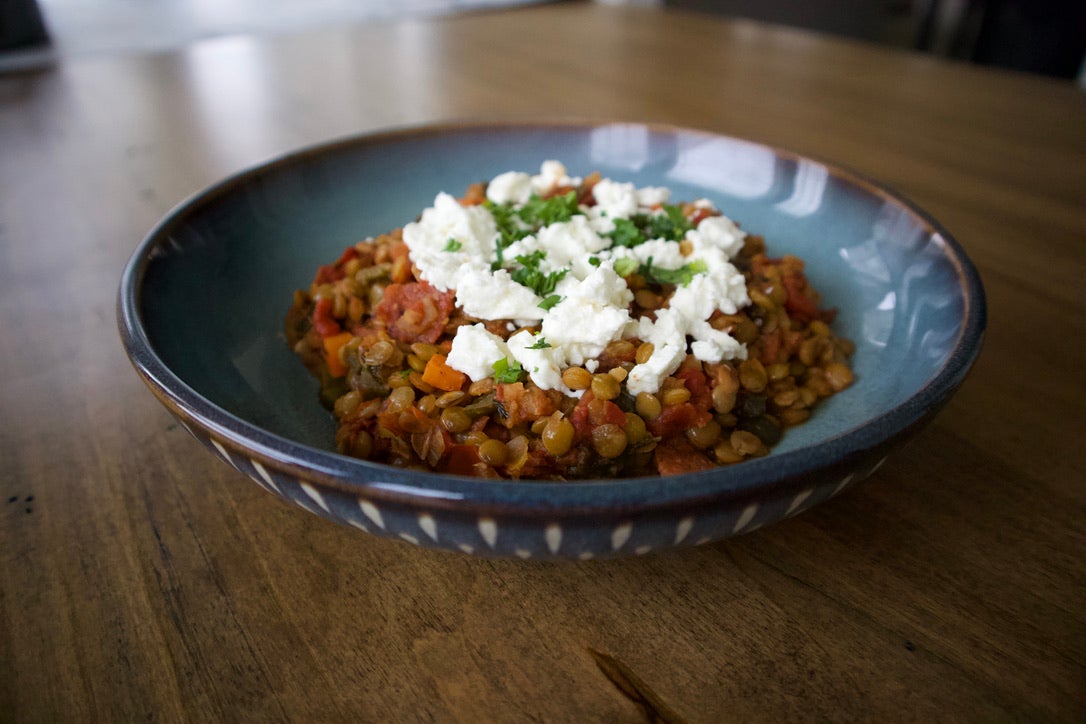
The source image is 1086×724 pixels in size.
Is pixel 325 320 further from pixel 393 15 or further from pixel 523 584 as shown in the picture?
pixel 393 15

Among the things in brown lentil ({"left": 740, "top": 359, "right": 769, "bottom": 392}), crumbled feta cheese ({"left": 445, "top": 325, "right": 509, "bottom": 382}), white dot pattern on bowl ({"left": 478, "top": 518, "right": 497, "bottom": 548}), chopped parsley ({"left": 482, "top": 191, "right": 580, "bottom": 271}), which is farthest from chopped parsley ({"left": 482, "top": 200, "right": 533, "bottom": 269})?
white dot pattern on bowl ({"left": 478, "top": 518, "right": 497, "bottom": 548})

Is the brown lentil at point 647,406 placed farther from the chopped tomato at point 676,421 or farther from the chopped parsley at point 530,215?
the chopped parsley at point 530,215

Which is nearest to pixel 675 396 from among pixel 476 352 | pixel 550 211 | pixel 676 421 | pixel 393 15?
pixel 676 421

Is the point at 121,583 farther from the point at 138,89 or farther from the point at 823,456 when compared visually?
the point at 138,89

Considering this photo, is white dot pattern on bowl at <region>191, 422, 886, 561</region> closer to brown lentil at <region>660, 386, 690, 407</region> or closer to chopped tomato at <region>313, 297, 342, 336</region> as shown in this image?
brown lentil at <region>660, 386, 690, 407</region>

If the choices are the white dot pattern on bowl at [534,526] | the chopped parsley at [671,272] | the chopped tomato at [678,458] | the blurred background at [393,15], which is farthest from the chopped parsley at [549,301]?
the blurred background at [393,15]

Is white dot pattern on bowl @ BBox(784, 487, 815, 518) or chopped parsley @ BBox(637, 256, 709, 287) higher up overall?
white dot pattern on bowl @ BBox(784, 487, 815, 518)

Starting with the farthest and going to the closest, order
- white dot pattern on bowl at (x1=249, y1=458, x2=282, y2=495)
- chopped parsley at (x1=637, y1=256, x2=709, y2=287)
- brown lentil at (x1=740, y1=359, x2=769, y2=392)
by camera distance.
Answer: chopped parsley at (x1=637, y1=256, x2=709, y2=287) < brown lentil at (x1=740, y1=359, x2=769, y2=392) < white dot pattern on bowl at (x1=249, y1=458, x2=282, y2=495)
